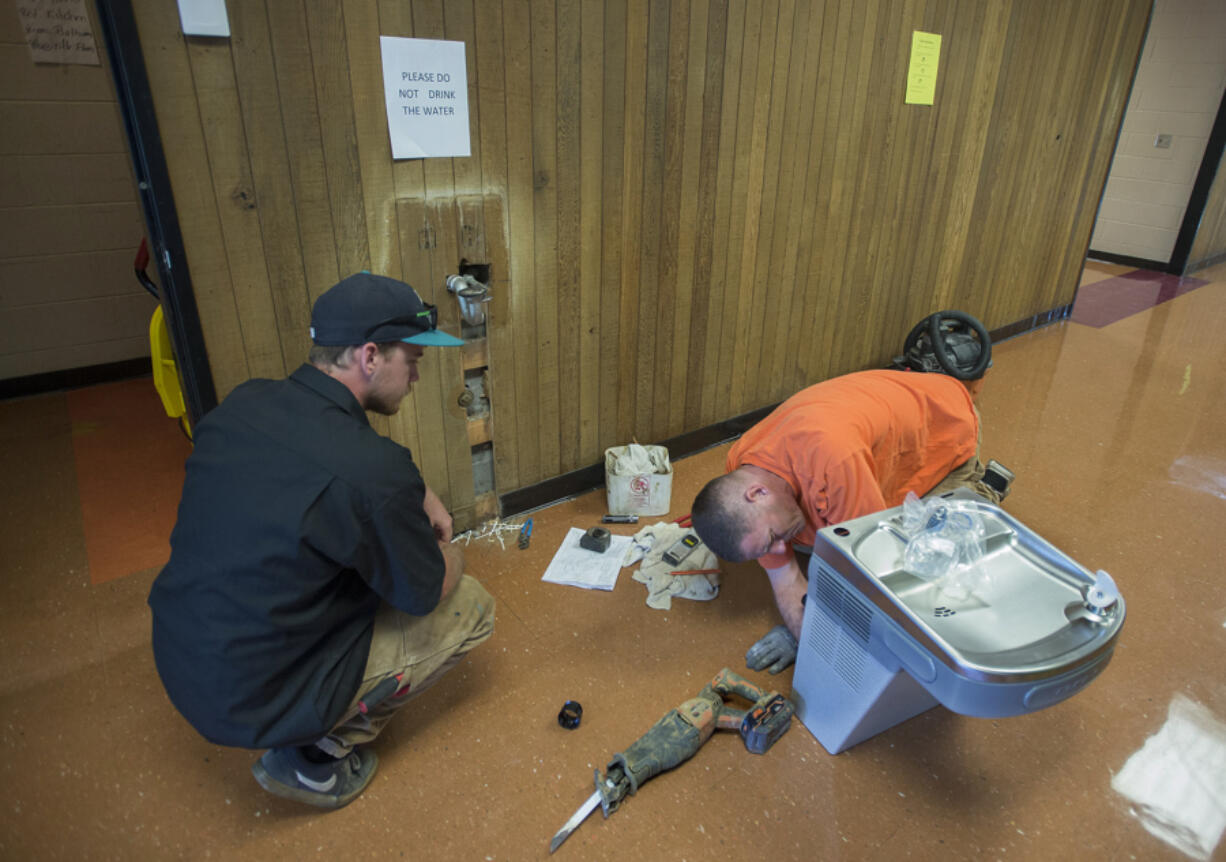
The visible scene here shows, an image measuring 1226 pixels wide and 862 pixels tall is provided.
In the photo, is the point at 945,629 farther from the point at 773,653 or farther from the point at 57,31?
the point at 57,31

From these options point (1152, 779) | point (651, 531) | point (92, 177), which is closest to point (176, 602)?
point (651, 531)

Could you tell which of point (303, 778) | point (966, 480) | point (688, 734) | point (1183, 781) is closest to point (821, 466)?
point (688, 734)

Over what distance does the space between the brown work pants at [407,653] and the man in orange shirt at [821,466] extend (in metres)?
0.63

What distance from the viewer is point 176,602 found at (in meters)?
1.32

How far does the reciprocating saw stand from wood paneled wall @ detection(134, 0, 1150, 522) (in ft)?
3.78

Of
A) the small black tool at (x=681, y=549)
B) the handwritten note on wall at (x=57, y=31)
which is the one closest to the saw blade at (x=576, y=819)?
the small black tool at (x=681, y=549)

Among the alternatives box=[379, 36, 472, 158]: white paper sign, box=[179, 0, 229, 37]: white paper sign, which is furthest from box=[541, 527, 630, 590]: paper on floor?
box=[179, 0, 229, 37]: white paper sign

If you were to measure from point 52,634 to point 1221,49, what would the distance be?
8.33 metres

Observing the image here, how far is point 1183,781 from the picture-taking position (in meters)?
1.69

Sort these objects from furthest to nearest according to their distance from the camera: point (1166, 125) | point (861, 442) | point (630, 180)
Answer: point (1166, 125) < point (630, 180) < point (861, 442)

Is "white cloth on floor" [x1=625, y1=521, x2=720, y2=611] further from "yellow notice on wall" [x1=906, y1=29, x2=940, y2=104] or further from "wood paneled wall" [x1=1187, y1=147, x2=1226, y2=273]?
"wood paneled wall" [x1=1187, y1=147, x2=1226, y2=273]

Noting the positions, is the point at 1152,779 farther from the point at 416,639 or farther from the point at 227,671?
the point at 227,671

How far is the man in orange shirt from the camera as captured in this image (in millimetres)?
1757

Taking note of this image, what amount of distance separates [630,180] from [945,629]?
1.80 m
